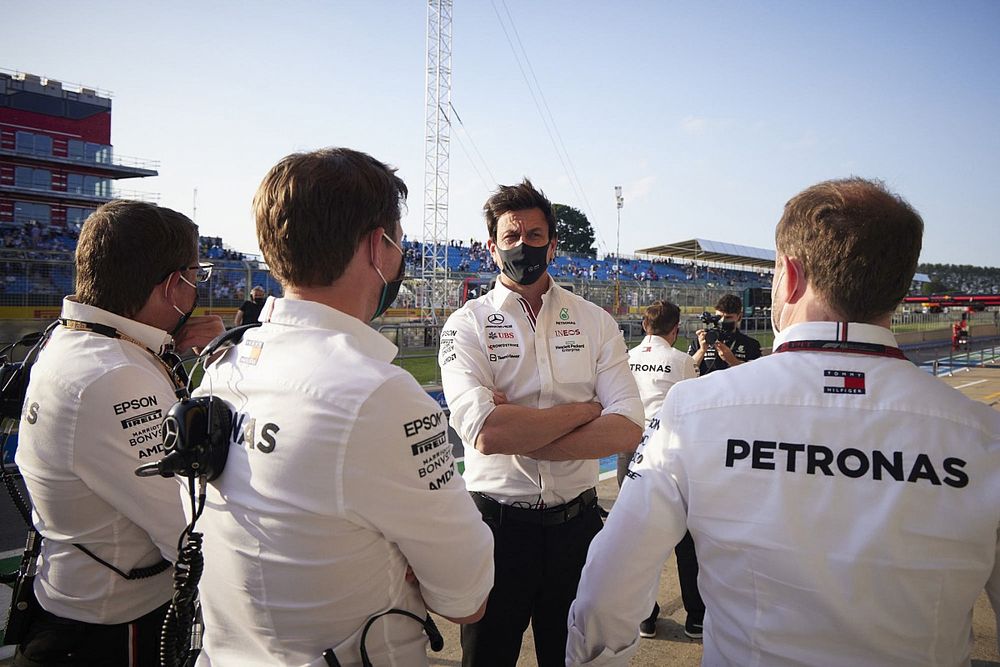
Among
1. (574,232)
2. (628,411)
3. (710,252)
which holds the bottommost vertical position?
(628,411)

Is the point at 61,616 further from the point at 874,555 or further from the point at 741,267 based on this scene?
the point at 741,267

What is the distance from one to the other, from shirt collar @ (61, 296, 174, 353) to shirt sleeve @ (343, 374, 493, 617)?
116 centimetres

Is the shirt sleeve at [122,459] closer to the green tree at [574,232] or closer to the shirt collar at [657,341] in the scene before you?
the shirt collar at [657,341]

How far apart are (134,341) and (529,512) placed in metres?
1.54

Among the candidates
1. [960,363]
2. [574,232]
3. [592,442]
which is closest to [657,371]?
[592,442]

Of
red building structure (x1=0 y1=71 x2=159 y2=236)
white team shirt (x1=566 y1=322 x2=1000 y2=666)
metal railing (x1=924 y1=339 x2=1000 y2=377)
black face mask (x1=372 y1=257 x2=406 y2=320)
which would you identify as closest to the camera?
white team shirt (x1=566 y1=322 x2=1000 y2=666)

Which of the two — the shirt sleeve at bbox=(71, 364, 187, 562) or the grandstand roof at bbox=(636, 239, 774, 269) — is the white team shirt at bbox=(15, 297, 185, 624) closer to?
the shirt sleeve at bbox=(71, 364, 187, 562)

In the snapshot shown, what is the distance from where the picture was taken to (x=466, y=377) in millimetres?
2576

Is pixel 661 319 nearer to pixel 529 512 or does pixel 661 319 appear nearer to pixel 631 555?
pixel 529 512

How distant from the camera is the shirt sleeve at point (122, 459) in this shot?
172 cm

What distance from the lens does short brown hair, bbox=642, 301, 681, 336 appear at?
16.6 feet

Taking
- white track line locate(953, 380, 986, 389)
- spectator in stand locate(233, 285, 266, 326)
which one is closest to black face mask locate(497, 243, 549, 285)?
spectator in stand locate(233, 285, 266, 326)

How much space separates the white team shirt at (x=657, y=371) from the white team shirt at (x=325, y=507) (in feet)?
11.4

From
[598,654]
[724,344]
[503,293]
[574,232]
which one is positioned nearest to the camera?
[598,654]
